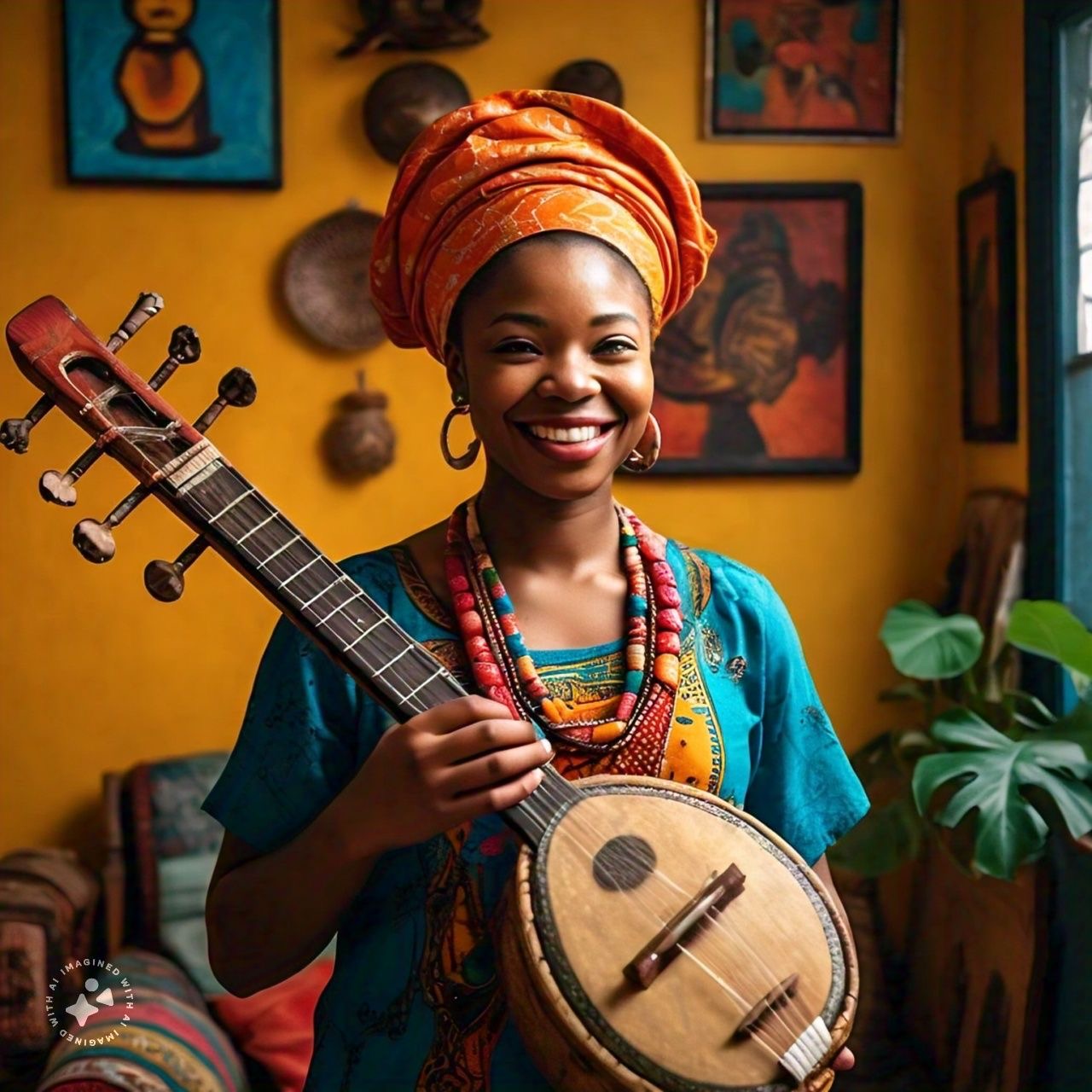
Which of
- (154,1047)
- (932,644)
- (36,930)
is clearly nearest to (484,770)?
(154,1047)

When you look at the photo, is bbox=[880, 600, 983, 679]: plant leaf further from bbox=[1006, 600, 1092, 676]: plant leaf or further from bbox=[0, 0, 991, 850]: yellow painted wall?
bbox=[0, 0, 991, 850]: yellow painted wall

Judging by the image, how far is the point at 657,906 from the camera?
1.13 metres

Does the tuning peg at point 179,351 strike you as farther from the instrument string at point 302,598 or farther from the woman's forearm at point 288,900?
the woman's forearm at point 288,900

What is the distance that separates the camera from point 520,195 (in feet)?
3.97

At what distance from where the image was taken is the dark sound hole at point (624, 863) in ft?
3.71

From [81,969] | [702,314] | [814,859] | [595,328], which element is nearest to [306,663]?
[595,328]

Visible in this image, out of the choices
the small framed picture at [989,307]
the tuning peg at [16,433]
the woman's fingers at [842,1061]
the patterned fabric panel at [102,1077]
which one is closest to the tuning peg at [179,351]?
the tuning peg at [16,433]

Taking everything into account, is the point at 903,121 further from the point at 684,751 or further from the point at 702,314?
the point at 684,751

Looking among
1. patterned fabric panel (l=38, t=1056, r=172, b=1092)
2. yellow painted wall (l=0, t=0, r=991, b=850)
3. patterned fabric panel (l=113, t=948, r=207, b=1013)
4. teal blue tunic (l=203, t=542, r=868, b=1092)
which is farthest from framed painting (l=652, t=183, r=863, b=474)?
teal blue tunic (l=203, t=542, r=868, b=1092)

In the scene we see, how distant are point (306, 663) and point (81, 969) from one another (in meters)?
2.04

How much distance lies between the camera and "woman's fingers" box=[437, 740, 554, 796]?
1.04m

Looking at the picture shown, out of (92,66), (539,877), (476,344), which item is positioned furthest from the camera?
(92,66)

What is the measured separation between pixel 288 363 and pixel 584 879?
237 cm

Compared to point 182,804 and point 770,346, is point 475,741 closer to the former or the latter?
point 182,804
